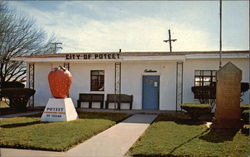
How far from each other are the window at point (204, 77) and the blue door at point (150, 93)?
255 centimetres

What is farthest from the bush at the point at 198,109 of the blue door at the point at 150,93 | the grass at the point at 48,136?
the blue door at the point at 150,93

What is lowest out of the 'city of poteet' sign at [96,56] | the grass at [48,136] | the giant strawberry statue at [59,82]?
the grass at [48,136]

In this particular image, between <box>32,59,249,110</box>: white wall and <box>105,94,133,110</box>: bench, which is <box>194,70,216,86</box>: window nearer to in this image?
<box>32,59,249,110</box>: white wall

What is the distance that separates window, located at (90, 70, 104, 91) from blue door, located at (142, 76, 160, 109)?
292cm

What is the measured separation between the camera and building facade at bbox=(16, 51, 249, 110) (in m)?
14.9

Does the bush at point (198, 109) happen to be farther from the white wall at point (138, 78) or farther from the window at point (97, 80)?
the window at point (97, 80)

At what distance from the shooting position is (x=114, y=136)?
7918mm

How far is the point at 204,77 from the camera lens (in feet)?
50.1

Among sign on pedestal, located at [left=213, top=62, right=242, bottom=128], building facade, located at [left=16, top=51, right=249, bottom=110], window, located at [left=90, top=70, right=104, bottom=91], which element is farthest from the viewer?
window, located at [left=90, top=70, right=104, bottom=91]

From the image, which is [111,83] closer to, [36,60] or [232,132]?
[36,60]

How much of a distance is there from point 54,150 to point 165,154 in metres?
2.73

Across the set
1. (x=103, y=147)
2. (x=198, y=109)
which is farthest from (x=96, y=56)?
(x=103, y=147)

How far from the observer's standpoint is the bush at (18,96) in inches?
587

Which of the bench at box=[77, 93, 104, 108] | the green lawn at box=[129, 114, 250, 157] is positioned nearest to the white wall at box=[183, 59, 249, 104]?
the bench at box=[77, 93, 104, 108]
